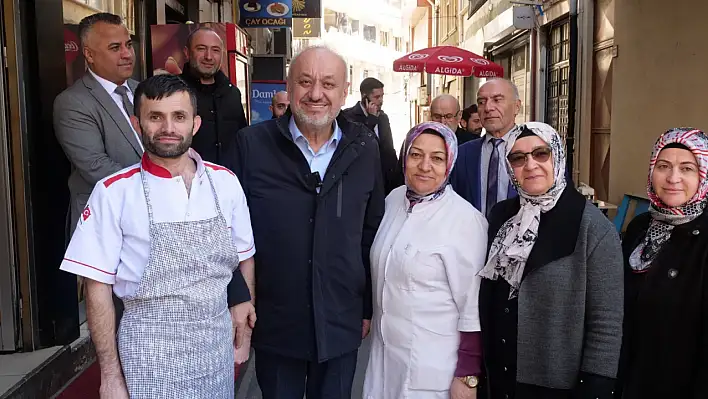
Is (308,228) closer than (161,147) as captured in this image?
No

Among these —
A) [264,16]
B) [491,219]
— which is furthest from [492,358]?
[264,16]

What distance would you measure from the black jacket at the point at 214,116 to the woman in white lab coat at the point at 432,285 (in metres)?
2.15

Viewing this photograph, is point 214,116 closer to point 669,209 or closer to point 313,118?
point 313,118

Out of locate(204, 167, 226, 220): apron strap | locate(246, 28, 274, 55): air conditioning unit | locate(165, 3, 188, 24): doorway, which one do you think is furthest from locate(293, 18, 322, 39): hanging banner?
locate(204, 167, 226, 220): apron strap

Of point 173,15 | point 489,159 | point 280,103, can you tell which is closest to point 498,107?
point 489,159

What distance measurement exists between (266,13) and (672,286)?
9873 millimetres

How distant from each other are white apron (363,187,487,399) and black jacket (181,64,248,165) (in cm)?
218

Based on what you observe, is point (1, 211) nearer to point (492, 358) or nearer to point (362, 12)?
point (492, 358)

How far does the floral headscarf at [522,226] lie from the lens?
7.46 feet

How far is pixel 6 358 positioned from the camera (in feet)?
11.6

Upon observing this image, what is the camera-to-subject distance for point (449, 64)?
10.9m

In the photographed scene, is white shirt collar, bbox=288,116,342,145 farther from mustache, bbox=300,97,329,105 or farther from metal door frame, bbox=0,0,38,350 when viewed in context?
metal door frame, bbox=0,0,38,350

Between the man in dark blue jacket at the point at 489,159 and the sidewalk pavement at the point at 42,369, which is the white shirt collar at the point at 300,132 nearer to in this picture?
the man in dark blue jacket at the point at 489,159

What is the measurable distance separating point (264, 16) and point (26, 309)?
8398mm
